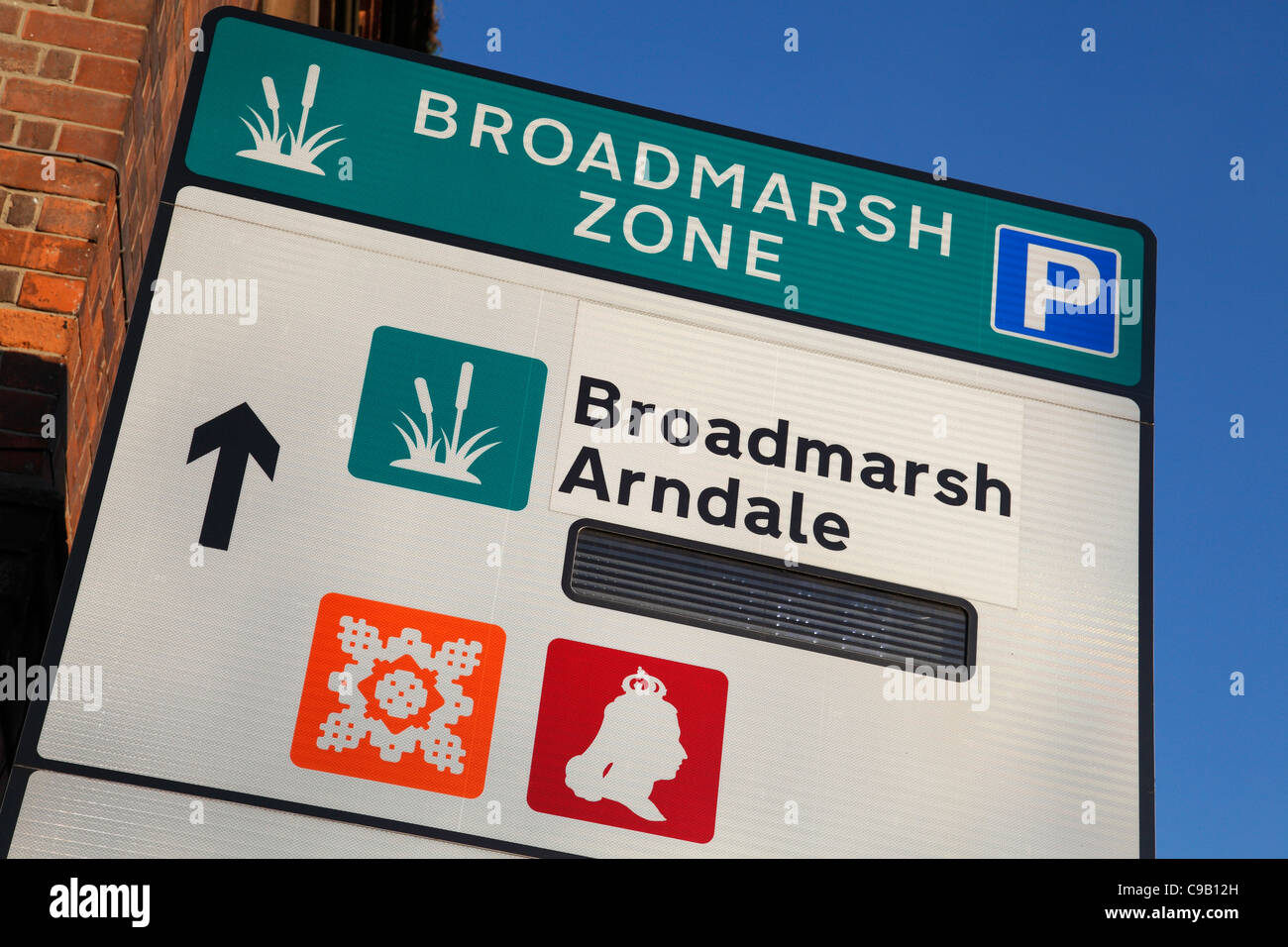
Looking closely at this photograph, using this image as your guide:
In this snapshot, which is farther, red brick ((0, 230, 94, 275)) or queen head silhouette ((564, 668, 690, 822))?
red brick ((0, 230, 94, 275))

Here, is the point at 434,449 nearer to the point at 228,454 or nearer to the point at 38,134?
the point at 228,454

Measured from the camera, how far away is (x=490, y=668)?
3.31 meters

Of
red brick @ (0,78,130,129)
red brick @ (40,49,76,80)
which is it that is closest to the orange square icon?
red brick @ (0,78,130,129)

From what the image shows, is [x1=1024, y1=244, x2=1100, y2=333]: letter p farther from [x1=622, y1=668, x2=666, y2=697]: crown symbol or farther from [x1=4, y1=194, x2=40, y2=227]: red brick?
[x1=4, y1=194, x2=40, y2=227]: red brick

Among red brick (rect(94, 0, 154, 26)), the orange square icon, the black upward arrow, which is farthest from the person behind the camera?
red brick (rect(94, 0, 154, 26))

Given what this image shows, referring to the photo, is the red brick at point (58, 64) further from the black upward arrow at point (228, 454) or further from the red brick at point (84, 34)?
the black upward arrow at point (228, 454)

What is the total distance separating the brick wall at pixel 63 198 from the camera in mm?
3391

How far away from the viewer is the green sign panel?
3.76m

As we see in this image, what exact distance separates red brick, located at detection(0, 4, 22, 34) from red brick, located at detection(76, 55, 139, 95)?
20 centimetres

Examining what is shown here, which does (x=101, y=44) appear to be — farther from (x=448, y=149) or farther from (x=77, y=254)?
(x=448, y=149)

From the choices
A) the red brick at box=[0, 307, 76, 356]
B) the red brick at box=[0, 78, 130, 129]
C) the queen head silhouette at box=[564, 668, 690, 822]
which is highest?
the red brick at box=[0, 78, 130, 129]

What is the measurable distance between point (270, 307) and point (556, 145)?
36.3 inches

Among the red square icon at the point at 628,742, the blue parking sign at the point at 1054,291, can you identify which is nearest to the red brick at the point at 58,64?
the red square icon at the point at 628,742

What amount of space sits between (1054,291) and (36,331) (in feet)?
8.93
